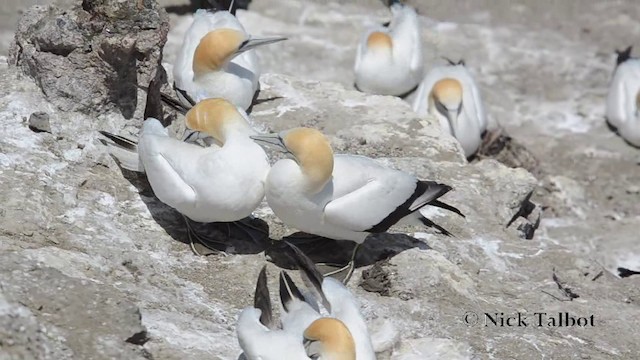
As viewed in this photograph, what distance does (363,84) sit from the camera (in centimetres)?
1019

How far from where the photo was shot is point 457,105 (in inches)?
369

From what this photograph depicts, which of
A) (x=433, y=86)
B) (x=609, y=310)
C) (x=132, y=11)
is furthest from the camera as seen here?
(x=433, y=86)

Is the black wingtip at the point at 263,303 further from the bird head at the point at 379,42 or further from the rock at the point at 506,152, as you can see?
the bird head at the point at 379,42

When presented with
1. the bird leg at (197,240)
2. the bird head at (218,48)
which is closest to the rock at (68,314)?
the bird leg at (197,240)

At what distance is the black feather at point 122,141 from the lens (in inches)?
250

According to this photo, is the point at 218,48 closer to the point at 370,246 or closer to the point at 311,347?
the point at 370,246

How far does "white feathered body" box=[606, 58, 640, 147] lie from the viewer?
34.0 ft

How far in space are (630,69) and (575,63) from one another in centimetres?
73

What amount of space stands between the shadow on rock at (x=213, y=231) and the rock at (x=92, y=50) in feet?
2.18

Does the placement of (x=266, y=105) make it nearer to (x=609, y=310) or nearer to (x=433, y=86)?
(x=433, y=86)

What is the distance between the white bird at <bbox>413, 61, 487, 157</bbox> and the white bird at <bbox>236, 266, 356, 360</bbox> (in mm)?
4637

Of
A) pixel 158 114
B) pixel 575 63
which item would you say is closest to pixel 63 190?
pixel 158 114

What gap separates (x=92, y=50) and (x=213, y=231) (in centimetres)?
136

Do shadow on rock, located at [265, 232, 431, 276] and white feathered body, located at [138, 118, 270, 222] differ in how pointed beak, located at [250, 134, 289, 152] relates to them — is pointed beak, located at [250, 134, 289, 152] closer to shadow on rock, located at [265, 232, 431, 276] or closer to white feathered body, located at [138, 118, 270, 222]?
white feathered body, located at [138, 118, 270, 222]
